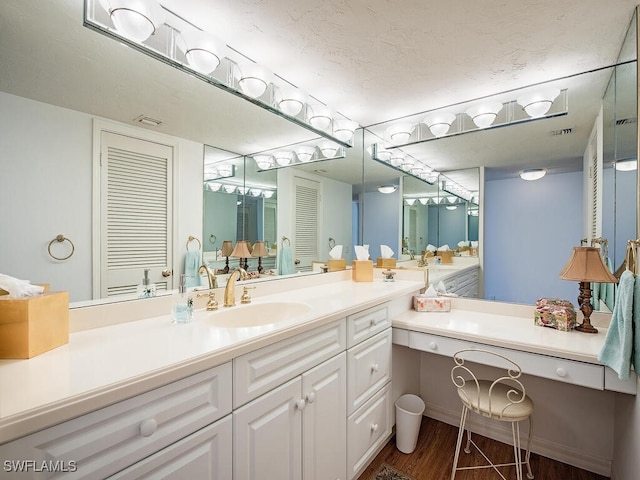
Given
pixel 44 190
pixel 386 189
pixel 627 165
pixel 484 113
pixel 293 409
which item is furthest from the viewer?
pixel 386 189

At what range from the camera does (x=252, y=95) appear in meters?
1.64

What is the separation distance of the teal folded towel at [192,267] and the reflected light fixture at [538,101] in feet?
6.98

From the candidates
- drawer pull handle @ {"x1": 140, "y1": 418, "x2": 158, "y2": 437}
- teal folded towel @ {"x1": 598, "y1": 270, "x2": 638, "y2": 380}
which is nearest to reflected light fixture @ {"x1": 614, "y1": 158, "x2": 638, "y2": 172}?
teal folded towel @ {"x1": 598, "y1": 270, "x2": 638, "y2": 380}

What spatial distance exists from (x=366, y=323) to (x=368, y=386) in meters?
0.35

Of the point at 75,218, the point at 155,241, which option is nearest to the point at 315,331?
the point at 155,241

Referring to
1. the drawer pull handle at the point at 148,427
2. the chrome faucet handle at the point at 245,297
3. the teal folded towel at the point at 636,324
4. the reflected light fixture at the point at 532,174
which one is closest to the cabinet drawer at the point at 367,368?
the chrome faucet handle at the point at 245,297

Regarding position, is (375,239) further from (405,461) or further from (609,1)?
(609,1)

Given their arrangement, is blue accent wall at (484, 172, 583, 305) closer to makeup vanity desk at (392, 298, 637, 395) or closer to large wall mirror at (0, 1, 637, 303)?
large wall mirror at (0, 1, 637, 303)

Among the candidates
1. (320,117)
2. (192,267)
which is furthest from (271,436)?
(320,117)

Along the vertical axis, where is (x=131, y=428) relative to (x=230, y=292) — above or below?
below

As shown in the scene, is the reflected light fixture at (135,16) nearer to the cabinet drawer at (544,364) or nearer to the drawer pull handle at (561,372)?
the cabinet drawer at (544,364)

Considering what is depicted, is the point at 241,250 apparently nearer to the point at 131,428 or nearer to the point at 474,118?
the point at 131,428

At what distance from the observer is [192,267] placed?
144cm

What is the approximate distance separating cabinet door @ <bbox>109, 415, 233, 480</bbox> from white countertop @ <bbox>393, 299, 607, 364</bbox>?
4.00ft
